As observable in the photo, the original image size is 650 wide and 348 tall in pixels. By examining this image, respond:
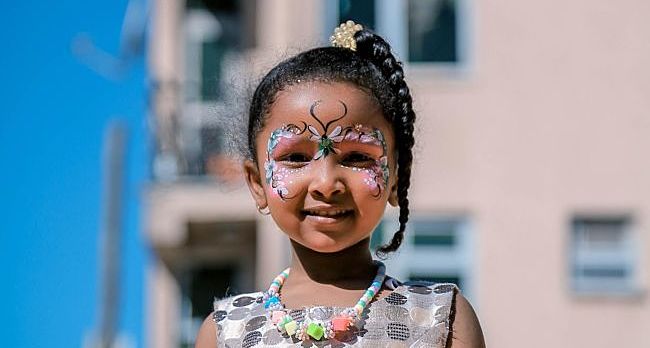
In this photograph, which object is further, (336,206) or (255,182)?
(255,182)

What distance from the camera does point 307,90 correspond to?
12.9 ft

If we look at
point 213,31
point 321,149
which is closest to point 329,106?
point 321,149

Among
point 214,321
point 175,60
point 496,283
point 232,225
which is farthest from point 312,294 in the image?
point 175,60

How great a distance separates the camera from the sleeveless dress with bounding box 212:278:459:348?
3.81m

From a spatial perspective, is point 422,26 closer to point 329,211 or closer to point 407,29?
point 407,29

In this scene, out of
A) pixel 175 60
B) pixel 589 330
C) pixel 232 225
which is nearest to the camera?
pixel 589 330

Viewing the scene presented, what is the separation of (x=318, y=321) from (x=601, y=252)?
10.6 metres

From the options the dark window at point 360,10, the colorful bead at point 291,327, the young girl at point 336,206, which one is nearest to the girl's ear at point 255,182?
the young girl at point 336,206

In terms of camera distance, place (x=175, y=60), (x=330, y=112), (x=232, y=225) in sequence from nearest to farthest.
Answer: (x=330, y=112) < (x=232, y=225) < (x=175, y=60)

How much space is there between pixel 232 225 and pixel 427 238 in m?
2.46

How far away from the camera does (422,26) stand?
47.3 ft

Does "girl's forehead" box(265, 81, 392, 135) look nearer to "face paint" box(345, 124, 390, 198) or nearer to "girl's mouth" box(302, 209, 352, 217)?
"face paint" box(345, 124, 390, 198)

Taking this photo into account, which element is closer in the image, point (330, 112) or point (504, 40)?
point (330, 112)

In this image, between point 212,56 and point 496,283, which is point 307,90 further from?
point 212,56
